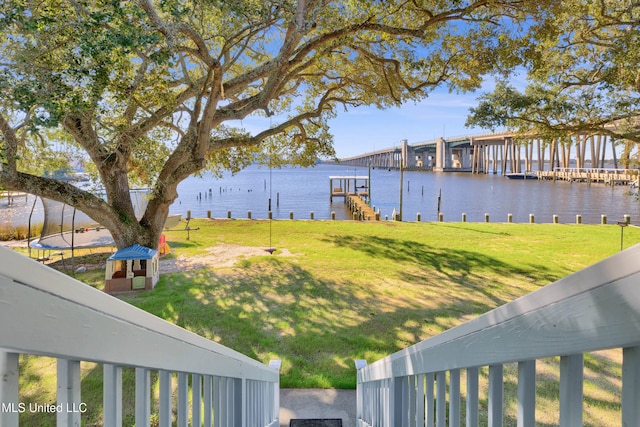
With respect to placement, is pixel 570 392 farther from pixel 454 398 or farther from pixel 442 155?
pixel 442 155

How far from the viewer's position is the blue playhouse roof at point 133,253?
27.6 ft

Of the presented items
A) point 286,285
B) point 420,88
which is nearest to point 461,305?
point 286,285

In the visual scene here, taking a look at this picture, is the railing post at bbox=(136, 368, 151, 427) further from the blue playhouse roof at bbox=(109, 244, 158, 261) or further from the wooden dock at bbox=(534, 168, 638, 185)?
the wooden dock at bbox=(534, 168, 638, 185)

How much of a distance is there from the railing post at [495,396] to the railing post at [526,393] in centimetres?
10

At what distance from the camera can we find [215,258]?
11.6m

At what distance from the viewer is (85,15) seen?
18.4 feet

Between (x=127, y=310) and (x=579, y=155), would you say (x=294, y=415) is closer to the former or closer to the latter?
(x=127, y=310)

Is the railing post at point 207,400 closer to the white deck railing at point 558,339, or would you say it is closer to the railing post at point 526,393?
the white deck railing at point 558,339

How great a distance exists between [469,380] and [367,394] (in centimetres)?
251

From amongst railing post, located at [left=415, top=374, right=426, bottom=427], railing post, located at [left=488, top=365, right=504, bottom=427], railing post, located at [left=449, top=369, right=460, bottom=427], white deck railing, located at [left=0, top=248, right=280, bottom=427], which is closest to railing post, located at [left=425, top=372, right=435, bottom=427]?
railing post, located at [left=415, top=374, right=426, bottom=427]

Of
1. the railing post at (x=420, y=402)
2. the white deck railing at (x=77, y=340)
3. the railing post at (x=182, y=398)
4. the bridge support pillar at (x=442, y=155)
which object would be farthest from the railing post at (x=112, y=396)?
the bridge support pillar at (x=442, y=155)

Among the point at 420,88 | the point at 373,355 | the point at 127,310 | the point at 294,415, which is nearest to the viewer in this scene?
the point at 127,310

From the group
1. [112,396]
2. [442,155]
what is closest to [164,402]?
[112,396]

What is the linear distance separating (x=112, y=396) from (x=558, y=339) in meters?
1.04
